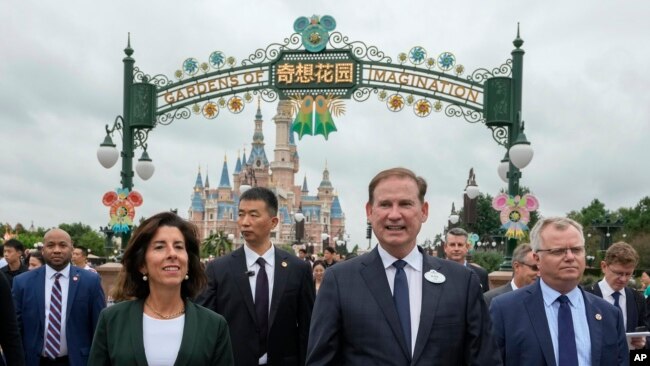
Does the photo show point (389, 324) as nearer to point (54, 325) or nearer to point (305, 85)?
point (54, 325)

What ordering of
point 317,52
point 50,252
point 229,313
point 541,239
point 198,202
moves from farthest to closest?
point 198,202, point 317,52, point 50,252, point 229,313, point 541,239

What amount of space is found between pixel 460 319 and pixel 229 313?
257cm

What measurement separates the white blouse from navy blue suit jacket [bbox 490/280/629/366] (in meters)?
1.79

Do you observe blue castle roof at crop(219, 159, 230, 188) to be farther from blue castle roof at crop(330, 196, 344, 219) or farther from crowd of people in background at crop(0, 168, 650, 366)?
crowd of people in background at crop(0, 168, 650, 366)

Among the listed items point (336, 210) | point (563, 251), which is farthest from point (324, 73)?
point (336, 210)

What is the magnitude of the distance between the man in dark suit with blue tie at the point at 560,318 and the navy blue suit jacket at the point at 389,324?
0.68m

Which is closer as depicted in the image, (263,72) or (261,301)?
(261,301)

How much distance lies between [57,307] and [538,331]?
4355 mm

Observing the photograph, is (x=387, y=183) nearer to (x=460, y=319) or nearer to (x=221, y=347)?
(x=460, y=319)

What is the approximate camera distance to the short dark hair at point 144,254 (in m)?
3.75

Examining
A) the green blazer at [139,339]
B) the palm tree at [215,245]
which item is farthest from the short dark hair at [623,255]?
the palm tree at [215,245]

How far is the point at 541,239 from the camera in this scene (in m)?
4.35

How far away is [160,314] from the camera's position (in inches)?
146

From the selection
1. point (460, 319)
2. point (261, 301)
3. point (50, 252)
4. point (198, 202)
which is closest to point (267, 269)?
point (261, 301)
